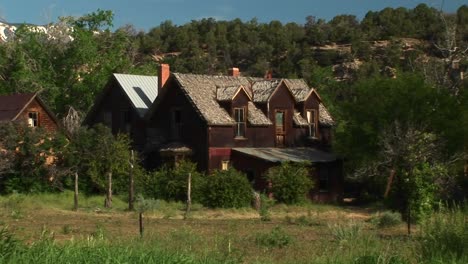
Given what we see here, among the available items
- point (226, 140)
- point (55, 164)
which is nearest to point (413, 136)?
point (226, 140)

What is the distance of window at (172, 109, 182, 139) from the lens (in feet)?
169

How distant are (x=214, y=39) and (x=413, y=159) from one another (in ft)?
315

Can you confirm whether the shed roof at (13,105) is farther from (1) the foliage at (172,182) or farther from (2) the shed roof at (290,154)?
(2) the shed roof at (290,154)

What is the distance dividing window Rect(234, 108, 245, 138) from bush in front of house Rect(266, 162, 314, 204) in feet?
16.9

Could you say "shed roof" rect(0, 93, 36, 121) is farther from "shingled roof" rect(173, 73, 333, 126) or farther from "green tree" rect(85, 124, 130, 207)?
"shingled roof" rect(173, 73, 333, 126)

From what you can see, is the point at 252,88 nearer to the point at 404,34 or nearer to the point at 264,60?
the point at 264,60

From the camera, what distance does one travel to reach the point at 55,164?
44.6 metres

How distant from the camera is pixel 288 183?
151 feet

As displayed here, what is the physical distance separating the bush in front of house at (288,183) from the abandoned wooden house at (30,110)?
13424mm

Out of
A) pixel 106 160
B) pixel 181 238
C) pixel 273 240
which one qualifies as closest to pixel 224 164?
pixel 106 160

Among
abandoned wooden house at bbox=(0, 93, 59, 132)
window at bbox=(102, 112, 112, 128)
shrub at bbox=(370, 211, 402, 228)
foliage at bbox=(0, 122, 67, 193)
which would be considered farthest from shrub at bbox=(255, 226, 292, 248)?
window at bbox=(102, 112, 112, 128)

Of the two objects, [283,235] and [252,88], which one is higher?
[252,88]

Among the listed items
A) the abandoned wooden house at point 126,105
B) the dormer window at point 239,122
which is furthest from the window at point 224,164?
the abandoned wooden house at point 126,105

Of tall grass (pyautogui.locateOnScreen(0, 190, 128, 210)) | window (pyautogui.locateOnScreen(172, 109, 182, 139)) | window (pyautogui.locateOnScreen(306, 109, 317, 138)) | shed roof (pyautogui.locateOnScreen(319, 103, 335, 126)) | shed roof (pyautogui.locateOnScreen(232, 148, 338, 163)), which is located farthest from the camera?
shed roof (pyautogui.locateOnScreen(319, 103, 335, 126))
